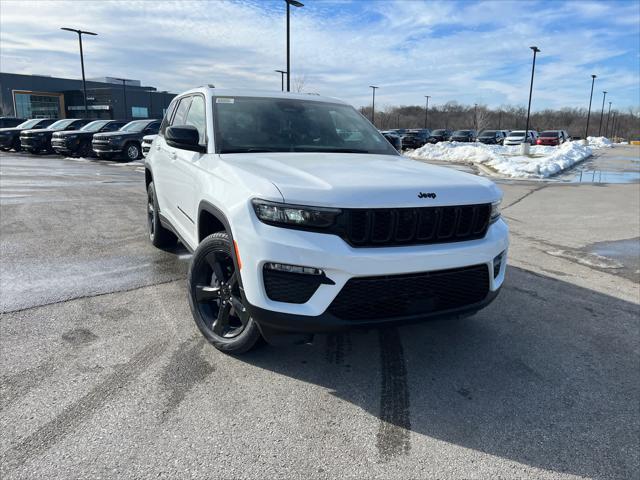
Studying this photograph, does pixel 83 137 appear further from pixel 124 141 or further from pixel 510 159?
pixel 510 159

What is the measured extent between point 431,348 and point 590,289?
2.55 metres

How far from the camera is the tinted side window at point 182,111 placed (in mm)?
5043

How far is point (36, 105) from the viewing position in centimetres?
7381

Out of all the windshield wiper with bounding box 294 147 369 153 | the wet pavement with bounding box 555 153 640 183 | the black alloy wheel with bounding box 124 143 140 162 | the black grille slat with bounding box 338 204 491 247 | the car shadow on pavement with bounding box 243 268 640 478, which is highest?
the windshield wiper with bounding box 294 147 369 153

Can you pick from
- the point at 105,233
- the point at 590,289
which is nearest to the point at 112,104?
the point at 105,233

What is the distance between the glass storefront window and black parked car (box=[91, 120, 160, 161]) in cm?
6301

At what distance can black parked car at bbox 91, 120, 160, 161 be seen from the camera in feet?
64.2

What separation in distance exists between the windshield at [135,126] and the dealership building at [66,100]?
5273 centimetres

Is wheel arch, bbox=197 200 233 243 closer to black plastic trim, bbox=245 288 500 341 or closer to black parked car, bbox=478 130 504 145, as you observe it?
black plastic trim, bbox=245 288 500 341

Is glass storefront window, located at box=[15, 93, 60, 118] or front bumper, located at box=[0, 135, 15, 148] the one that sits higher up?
glass storefront window, located at box=[15, 93, 60, 118]

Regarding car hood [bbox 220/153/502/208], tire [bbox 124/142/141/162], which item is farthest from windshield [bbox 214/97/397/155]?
tire [bbox 124/142/141/162]

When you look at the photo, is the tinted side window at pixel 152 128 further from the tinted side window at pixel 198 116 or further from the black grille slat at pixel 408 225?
the black grille slat at pixel 408 225

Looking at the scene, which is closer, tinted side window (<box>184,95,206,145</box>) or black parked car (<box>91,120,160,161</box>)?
tinted side window (<box>184,95,206,145</box>)

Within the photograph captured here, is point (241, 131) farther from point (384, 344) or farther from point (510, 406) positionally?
point (510, 406)
